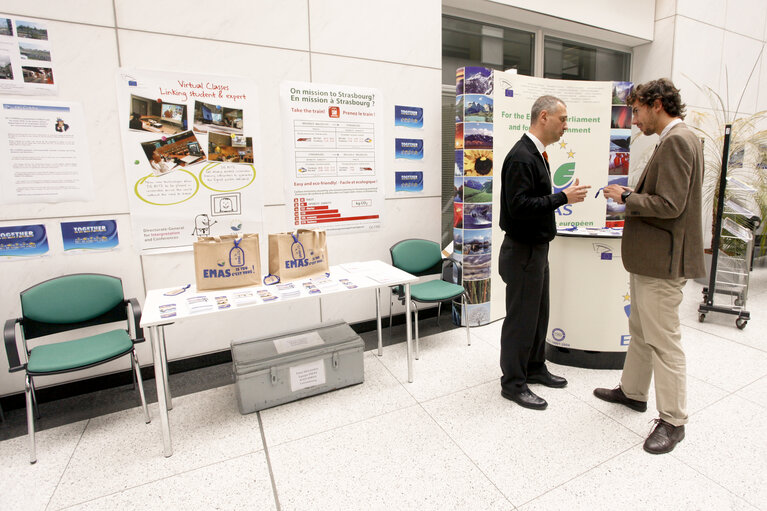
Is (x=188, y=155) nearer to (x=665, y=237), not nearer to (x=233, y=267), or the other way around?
(x=233, y=267)

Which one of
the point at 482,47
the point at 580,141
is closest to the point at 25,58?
the point at 482,47

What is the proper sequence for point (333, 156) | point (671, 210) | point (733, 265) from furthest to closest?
1. point (733, 265)
2. point (333, 156)
3. point (671, 210)

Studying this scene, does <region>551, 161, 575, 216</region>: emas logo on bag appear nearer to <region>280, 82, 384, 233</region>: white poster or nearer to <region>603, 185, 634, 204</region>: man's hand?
<region>280, 82, 384, 233</region>: white poster

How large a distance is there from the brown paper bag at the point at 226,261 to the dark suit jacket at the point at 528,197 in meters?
1.53

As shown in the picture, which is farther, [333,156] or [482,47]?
[482,47]

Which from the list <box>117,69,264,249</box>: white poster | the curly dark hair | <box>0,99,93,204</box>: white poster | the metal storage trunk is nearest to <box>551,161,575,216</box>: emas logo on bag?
the curly dark hair

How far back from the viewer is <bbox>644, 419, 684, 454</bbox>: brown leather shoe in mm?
2100

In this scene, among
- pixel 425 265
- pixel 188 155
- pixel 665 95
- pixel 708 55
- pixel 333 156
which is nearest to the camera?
pixel 665 95

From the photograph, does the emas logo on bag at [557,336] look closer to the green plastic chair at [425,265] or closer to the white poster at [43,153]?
the green plastic chair at [425,265]

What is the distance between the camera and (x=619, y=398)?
255 centimetres

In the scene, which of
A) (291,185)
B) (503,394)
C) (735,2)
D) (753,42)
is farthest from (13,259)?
(753,42)

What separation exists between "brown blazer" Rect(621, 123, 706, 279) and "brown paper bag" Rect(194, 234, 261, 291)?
7.01ft

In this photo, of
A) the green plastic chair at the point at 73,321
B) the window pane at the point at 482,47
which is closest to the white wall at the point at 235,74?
the green plastic chair at the point at 73,321

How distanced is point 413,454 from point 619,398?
1375mm
